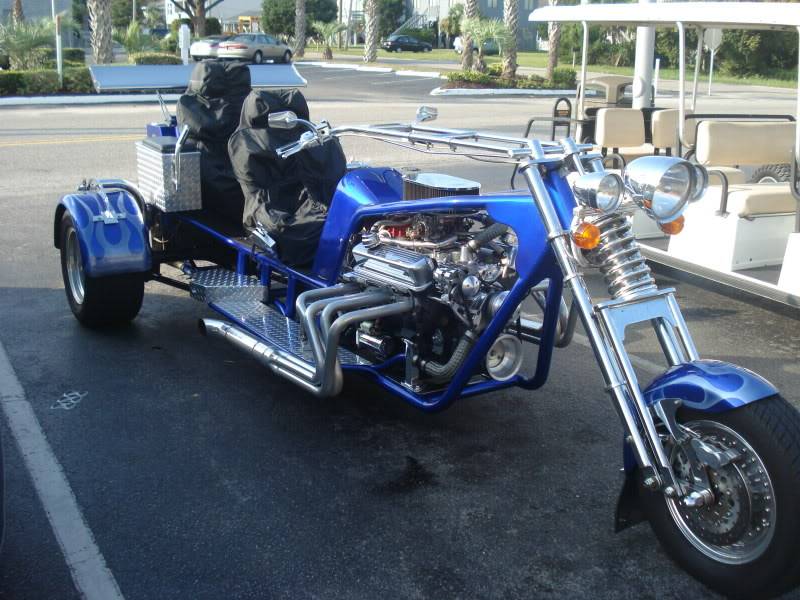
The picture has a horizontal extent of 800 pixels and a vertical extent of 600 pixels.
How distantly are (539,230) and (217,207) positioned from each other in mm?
2994

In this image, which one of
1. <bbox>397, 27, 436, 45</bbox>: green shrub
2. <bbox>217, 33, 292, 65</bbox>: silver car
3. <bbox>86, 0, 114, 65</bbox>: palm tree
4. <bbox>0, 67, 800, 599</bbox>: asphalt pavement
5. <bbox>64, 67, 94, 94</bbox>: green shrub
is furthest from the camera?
<bbox>397, 27, 436, 45</bbox>: green shrub

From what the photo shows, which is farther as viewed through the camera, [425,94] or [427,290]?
[425,94]

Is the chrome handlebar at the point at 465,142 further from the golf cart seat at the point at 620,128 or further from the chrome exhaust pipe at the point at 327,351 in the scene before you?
the golf cart seat at the point at 620,128

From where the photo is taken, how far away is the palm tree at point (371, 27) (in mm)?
37062

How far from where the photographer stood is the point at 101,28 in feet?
83.0

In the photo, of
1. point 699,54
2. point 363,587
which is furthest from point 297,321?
point 699,54

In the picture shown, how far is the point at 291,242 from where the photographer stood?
5168 millimetres

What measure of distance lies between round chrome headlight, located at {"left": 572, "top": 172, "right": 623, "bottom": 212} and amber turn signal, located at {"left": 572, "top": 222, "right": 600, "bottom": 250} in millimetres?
88

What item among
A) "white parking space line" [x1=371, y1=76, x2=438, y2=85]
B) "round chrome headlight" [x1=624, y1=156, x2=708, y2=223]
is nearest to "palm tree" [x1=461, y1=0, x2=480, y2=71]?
"white parking space line" [x1=371, y1=76, x2=438, y2=85]

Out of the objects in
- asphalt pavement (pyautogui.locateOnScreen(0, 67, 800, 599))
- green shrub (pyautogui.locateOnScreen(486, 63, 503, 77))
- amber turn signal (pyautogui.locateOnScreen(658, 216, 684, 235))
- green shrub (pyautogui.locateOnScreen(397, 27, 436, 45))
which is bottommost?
asphalt pavement (pyautogui.locateOnScreen(0, 67, 800, 599))

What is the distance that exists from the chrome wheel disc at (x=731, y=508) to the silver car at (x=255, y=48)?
111 feet

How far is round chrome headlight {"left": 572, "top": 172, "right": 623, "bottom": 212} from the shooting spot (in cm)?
343

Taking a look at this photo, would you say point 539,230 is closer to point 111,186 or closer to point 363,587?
point 363,587

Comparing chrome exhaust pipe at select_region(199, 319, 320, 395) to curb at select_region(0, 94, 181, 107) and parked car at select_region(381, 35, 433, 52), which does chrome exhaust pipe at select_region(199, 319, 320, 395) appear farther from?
parked car at select_region(381, 35, 433, 52)
